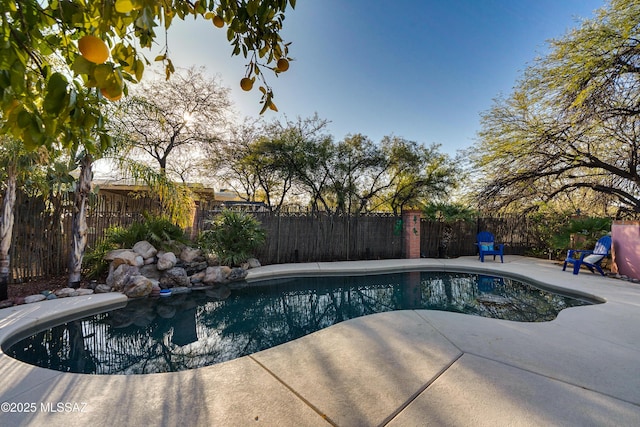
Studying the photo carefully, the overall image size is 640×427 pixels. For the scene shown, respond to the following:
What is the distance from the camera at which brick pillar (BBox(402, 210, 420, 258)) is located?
9.07m

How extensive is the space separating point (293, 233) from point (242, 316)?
4076 mm

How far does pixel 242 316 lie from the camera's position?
13.9 ft

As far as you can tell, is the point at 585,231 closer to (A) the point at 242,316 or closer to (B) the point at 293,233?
(B) the point at 293,233

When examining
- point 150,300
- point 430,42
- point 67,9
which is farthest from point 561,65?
point 150,300

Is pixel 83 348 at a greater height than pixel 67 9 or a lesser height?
lesser

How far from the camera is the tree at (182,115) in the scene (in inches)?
372

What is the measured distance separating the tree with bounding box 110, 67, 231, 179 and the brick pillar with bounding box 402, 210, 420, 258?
7.84 meters

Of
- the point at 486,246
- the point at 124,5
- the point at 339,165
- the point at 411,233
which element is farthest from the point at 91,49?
the point at 339,165

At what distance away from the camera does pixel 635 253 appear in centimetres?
593

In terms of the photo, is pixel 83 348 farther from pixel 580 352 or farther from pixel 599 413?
pixel 580 352

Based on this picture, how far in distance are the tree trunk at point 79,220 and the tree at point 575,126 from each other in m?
9.20

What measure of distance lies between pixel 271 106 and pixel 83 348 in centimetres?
369

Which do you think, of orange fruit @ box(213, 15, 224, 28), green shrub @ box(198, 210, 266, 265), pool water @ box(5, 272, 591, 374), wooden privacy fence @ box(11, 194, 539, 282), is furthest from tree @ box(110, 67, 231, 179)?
orange fruit @ box(213, 15, 224, 28)

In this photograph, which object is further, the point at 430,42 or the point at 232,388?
the point at 430,42
